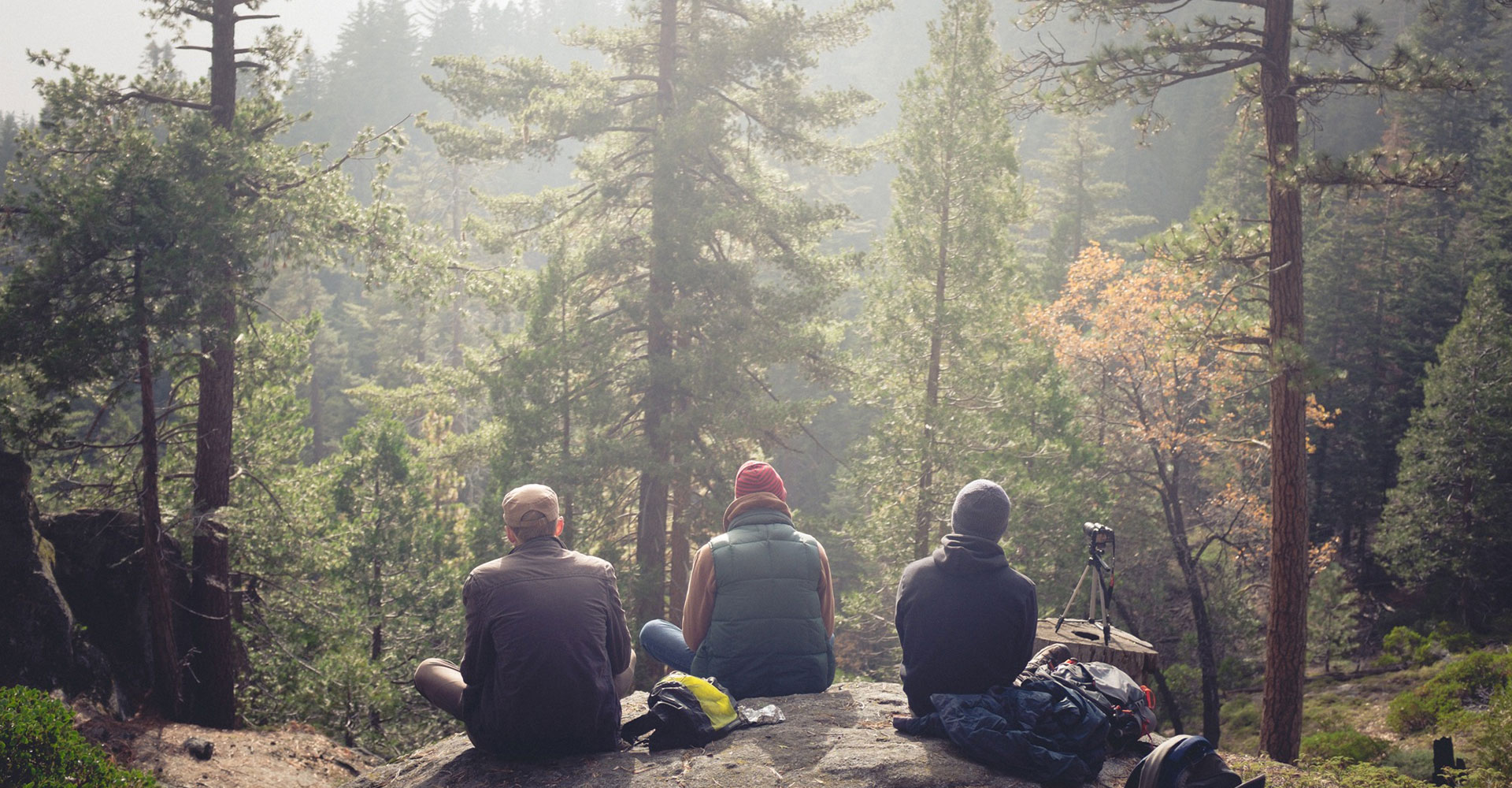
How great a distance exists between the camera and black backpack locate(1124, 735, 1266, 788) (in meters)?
3.69

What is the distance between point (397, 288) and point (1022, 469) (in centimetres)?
1225

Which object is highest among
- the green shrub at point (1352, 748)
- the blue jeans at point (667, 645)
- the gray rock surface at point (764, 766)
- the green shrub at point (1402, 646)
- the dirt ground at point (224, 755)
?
the blue jeans at point (667, 645)

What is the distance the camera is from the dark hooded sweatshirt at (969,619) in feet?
15.2

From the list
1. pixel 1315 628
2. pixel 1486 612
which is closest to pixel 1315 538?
pixel 1486 612

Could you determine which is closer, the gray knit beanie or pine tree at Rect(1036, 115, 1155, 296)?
the gray knit beanie

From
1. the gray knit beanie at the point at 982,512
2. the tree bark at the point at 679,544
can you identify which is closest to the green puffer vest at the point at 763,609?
the gray knit beanie at the point at 982,512

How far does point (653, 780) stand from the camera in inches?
170

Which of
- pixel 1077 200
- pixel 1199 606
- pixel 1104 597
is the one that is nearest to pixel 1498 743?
pixel 1104 597

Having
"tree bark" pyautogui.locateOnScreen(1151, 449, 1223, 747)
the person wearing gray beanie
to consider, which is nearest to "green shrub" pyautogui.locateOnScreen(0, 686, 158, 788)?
the person wearing gray beanie

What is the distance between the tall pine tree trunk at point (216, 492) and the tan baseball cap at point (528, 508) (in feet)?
22.0

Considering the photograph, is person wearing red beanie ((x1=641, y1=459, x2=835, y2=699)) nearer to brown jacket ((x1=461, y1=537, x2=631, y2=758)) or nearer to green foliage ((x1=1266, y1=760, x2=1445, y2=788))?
brown jacket ((x1=461, y1=537, x2=631, y2=758))

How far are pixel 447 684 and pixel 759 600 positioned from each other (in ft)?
6.13

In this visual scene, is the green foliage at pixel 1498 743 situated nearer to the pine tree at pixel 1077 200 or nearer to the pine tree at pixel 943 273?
Result: the pine tree at pixel 943 273

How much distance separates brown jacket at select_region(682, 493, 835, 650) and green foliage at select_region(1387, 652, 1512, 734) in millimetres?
11981
